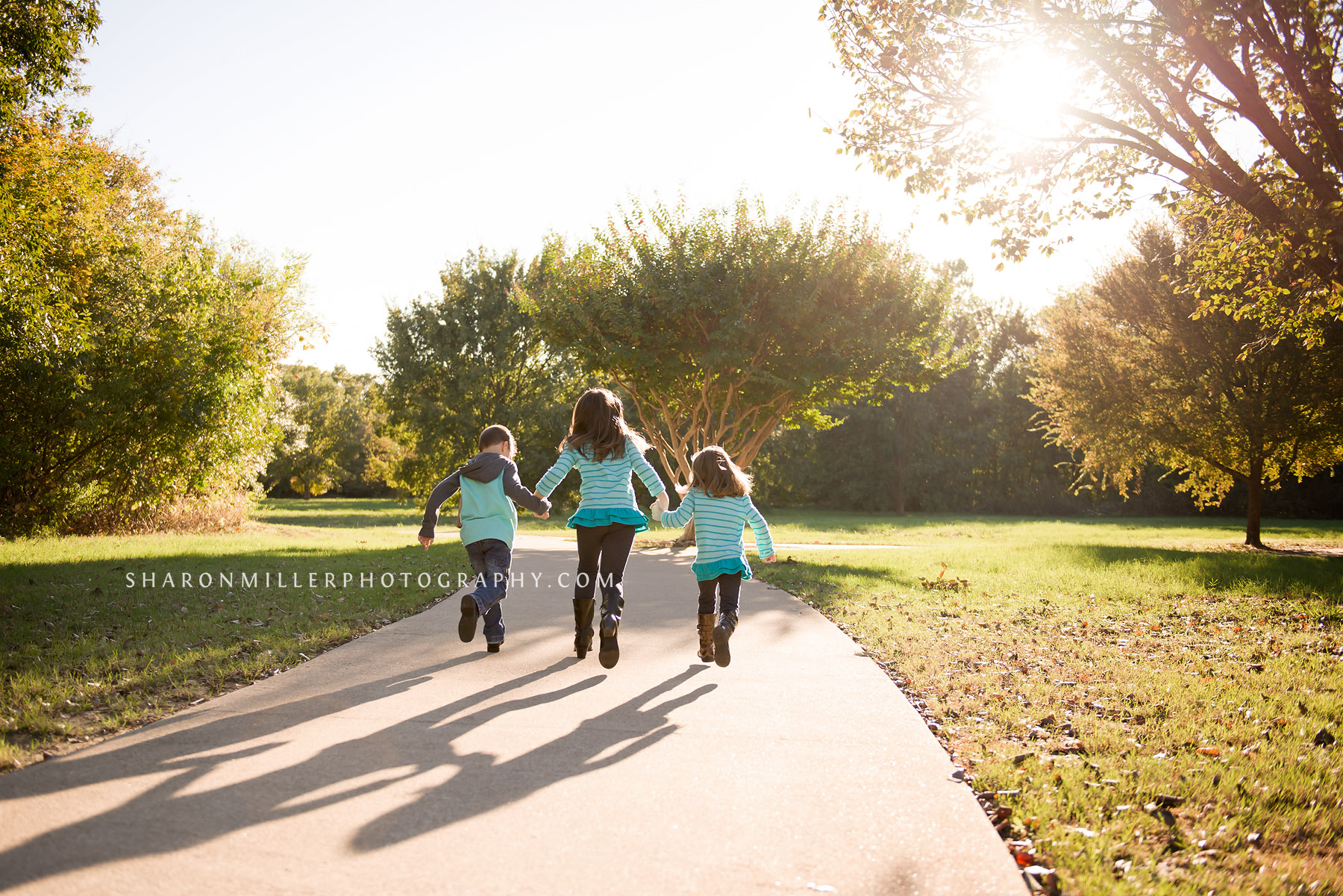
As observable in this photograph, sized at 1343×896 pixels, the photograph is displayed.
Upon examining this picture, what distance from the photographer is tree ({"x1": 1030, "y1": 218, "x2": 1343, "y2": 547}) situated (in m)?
18.9

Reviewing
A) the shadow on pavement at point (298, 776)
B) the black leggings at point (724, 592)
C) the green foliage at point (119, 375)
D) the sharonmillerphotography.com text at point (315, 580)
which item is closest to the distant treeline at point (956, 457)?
the green foliage at point (119, 375)

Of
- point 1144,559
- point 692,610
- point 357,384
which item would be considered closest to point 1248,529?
point 1144,559

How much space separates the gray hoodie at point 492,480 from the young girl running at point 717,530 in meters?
1.02

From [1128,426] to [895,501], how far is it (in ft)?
82.0

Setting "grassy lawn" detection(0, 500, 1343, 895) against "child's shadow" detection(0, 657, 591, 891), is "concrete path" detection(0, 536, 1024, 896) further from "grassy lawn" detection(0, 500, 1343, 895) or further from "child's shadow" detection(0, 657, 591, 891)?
"grassy lawn" detection(0, 500, 1343, 895)

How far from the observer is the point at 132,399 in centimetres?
1531

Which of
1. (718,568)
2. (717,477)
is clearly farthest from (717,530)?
(717,477)

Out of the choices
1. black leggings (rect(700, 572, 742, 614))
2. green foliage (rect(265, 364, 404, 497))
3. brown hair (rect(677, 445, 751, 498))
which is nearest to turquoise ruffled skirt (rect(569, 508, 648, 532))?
brown hair (rect(677, 445, 751, 498))

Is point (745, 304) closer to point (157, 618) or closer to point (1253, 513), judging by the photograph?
point (157, 618)

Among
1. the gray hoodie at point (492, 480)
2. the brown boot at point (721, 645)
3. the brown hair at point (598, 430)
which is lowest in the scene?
the brown boot at point (721, 645)

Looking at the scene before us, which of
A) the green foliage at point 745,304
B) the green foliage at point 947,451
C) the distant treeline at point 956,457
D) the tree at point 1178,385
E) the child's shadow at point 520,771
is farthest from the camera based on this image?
the green foliage at point 947,451

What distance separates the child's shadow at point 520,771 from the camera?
3092 mm

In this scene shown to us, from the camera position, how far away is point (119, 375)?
1525cm

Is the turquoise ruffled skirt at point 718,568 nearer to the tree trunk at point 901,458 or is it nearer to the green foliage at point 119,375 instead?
the green foliage at point 119,375
